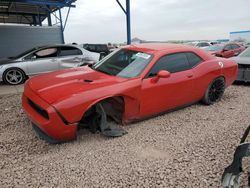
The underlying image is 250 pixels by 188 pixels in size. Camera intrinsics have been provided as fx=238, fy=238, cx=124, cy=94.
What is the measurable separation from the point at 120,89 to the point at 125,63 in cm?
84

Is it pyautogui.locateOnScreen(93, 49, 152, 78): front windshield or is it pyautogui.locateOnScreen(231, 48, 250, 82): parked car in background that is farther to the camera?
pyautogui.locateOnScreen(231, 48, 250, 82): parked car in background

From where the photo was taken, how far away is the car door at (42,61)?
8117 millimetres

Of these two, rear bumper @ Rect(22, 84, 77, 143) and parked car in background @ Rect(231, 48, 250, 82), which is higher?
parked car in background @ Rect(231, 48, 250, 82)

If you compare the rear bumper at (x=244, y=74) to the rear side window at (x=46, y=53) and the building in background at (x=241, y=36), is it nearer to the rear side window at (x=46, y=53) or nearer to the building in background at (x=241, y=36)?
the rear side window at (x=46, y=53)

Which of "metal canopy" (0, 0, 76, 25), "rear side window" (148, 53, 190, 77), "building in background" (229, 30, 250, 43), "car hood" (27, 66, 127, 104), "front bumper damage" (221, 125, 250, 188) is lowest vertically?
"front bumper damage" (221, 125, 250, 188)

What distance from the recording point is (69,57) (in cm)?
858

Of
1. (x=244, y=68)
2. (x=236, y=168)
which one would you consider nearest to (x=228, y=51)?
(x=244, y=68)

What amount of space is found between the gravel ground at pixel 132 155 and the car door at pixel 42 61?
391 centimetres

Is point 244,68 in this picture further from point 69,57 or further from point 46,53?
point 46,53

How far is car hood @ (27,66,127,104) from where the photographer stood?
10.9 feet

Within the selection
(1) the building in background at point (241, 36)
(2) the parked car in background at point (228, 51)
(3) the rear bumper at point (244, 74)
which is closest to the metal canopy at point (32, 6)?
(2) the parked car in background at point (228, 51)

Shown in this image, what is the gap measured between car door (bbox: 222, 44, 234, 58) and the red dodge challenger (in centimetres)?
954

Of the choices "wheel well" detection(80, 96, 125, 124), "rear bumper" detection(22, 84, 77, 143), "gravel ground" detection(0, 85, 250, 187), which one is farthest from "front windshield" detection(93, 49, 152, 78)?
"rear bumper" detection(22, 84, 77, 143)

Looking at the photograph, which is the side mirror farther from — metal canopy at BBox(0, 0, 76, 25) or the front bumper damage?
metal canopy at BBox(0, 0, 76, 25)
